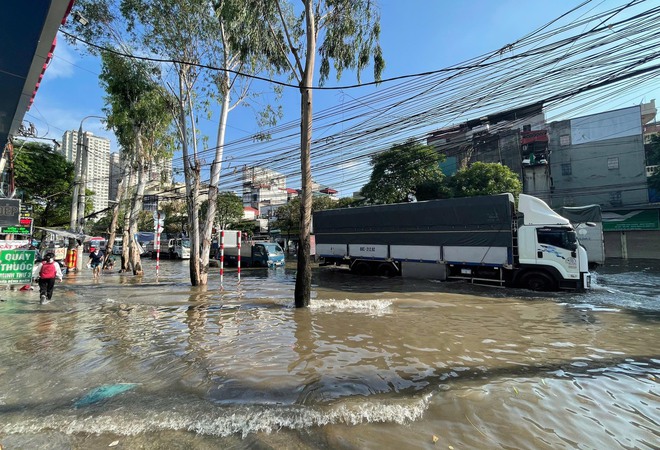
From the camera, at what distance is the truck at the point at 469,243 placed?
12.4 metres

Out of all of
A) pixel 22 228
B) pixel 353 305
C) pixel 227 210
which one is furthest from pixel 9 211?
pixel 227 210

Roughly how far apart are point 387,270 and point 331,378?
524 inches

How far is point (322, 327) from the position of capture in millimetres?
7496

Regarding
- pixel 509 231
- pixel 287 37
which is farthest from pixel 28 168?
pixel 509 231

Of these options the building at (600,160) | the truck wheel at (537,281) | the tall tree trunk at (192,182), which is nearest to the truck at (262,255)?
the tall tree trunk at (192,182)

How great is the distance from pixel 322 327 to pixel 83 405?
14.7 feet

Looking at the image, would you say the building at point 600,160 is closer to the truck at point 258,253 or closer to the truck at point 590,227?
the truck at point 590,227

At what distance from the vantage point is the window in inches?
1155

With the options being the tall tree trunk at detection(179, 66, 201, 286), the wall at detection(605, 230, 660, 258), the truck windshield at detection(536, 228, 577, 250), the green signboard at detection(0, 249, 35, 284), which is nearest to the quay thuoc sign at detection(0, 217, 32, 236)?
the green signboard at detection(0, 249, 35, 284)

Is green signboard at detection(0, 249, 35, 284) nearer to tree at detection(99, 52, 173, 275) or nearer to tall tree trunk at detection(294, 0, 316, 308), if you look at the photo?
tree at detection(99, 52, 173, 275)

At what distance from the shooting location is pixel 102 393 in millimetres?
4109

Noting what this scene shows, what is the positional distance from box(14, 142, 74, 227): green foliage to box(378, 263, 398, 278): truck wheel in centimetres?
2339

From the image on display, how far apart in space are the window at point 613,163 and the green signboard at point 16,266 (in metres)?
38.6

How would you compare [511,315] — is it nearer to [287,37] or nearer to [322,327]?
[322,327]
